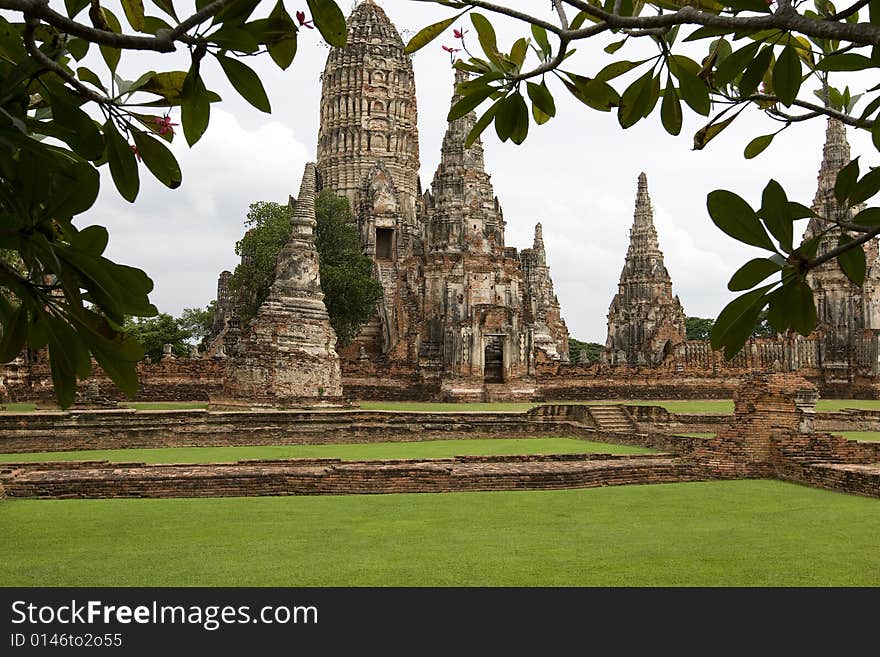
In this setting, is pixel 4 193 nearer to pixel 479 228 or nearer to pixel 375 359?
pixel 479 228

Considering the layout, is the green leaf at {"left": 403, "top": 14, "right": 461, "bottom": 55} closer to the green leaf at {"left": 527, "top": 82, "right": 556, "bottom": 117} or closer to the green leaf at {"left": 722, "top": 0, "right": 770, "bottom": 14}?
the green leaf at {"left": 527, "top": 82, "right": 556, "bottom": 117}

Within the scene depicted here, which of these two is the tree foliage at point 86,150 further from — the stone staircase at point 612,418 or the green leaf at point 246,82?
the stone staircase at point 612,418

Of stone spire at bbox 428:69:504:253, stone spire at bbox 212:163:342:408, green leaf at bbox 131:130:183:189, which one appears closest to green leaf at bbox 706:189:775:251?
green leaf at bbox 131:130:183:189

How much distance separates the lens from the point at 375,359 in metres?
36.2

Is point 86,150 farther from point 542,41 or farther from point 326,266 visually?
point 326,266

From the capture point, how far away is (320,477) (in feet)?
37.0

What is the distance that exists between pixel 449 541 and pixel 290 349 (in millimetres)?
15754

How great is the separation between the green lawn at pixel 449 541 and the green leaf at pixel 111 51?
11.0 feet

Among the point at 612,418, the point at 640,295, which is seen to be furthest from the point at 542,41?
the point at 640,295

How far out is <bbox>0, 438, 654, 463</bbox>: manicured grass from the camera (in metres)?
14.3

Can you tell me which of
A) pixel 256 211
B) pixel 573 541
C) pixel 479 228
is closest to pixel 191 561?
pixel 573 541

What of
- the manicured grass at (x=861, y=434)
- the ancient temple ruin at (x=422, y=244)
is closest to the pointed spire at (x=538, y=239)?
the ancient temple ruin at (x=422, y=244)

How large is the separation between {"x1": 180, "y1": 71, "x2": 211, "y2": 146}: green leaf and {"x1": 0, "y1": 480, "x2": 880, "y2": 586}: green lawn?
10.8 ft

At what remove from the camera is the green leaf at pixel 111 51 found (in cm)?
324
